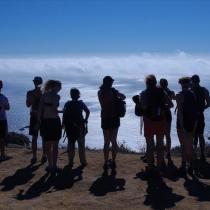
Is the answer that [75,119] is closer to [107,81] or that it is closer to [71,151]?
[71,151]

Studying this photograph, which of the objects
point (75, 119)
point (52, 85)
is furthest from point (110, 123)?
point (52, 85)

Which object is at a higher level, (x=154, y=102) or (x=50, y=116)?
(x=154, y=102)

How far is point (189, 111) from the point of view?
10008 millimetres

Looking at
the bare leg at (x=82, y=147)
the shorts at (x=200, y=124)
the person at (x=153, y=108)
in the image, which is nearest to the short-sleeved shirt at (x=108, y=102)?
the bare leg at (x=82, y=147)

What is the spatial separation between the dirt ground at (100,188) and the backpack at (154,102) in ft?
3.67

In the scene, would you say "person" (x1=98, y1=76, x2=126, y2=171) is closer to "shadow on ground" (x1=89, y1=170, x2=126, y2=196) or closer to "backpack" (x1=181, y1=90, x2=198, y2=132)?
"shadow on ground" (x1=89, y1=170, x2=126, y2=196)

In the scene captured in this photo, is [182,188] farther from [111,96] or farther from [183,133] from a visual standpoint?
[111,96]

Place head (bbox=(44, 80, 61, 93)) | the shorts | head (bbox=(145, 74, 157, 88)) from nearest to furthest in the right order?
1. head (bbox=(145, 74, 157, 88))
2. head (bbox=(44, 80, 61, 93))
3. the shorts

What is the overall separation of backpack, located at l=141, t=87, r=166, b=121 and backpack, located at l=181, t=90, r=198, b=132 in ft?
1.43

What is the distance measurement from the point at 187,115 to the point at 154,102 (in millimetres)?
679

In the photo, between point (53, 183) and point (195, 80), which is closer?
point (53, 183)

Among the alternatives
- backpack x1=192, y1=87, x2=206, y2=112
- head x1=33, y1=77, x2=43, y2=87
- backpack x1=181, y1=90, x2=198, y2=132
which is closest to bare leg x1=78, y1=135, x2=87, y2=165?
head x1=33, y1=77, x2=43, y2=87

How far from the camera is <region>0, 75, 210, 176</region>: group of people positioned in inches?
389

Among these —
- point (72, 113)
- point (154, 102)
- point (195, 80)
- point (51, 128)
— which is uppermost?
point (195, 80)
